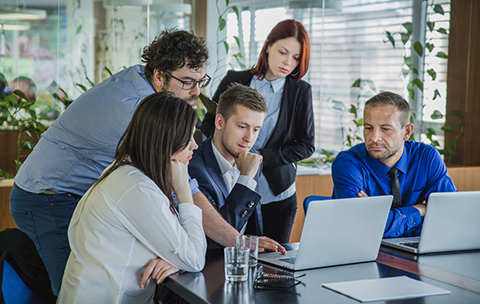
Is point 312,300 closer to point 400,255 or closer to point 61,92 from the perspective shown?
point 400,255

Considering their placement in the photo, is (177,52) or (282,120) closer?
(177,52)

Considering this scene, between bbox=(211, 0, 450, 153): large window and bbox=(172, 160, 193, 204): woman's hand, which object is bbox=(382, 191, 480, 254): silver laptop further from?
bbox=(211, 0, 450, 153): large window

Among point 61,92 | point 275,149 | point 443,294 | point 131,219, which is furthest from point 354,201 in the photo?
point 61,92

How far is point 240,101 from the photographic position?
8.64 feet

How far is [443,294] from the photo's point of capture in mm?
1689

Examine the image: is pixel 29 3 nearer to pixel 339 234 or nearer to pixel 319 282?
pixel 339 234

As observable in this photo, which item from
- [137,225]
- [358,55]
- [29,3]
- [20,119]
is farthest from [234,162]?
[358,55]

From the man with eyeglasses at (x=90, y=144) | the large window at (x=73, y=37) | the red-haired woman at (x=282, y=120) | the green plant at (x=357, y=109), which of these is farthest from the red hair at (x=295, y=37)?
the green plant at (x=357, y=109)

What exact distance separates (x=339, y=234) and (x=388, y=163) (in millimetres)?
941

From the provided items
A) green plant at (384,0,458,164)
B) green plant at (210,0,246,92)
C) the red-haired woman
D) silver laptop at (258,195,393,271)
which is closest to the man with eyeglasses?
silver laptop at (258,195,393,271)

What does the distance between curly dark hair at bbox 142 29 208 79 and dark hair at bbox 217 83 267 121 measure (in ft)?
1.46

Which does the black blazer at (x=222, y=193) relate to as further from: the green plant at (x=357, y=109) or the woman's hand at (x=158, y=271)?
the green plant at (x=357, y=109)

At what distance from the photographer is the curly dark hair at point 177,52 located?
2166 mm

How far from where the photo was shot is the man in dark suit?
230 cm
